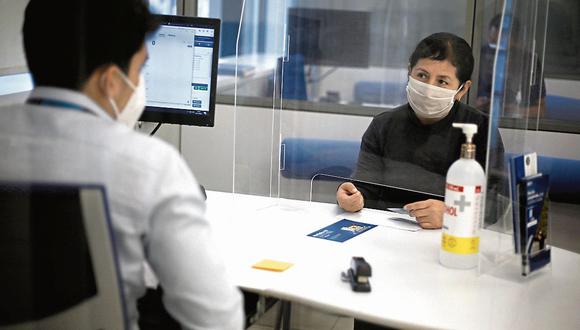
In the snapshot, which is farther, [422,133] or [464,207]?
[422,133]

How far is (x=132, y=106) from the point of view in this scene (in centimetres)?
134

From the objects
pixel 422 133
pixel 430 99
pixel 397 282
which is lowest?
pixel 397 282

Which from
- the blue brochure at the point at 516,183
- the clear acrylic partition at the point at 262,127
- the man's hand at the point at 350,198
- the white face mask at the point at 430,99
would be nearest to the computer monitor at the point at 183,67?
the clear acrylic partition at the point at 262,127

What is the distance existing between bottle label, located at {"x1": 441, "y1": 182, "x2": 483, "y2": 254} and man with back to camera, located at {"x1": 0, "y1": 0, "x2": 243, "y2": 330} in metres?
0.66

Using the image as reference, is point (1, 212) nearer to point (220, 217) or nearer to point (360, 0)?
point (220, 217)

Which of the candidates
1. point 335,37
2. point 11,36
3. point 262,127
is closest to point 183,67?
point 262,127

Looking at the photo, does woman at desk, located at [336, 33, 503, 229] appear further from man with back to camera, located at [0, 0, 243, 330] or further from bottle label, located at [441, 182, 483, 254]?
man with back to camera, located at [0, 0, 243, 330]

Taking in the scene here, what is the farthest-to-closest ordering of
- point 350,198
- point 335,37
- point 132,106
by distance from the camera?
point 335,37
point 350,198
point 132,106

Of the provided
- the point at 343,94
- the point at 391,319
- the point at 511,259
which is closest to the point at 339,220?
the point at 511,259

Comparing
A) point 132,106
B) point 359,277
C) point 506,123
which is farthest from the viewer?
point 506,123

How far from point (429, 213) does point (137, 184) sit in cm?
113

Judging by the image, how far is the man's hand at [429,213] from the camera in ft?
6.86

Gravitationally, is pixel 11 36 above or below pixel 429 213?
above

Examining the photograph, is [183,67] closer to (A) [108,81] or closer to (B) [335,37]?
(A) [108,81]
